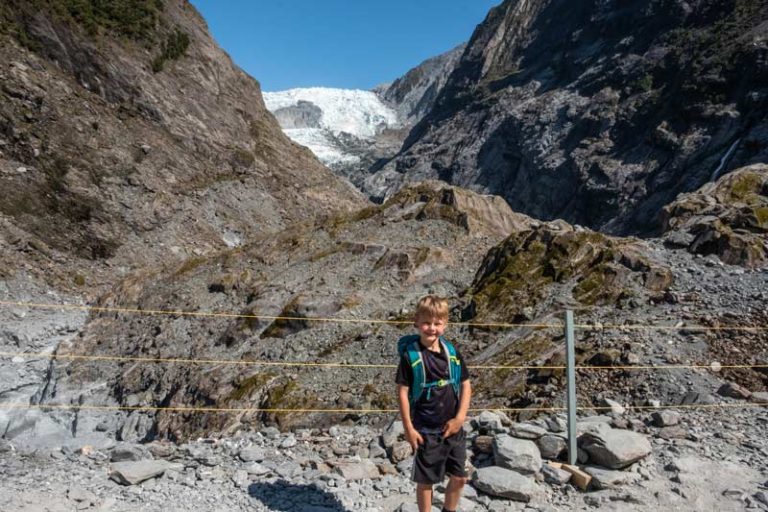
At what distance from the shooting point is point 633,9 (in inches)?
3514

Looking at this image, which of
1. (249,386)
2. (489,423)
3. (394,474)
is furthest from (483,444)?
(249,386)

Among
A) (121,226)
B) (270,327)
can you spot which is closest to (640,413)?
(270,327)

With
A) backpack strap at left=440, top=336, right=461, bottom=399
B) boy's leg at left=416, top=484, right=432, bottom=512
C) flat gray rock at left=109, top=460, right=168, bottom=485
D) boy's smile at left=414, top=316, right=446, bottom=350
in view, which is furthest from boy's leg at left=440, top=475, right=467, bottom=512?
flat gray rock at left=109, top=460, right=168, bottom=485

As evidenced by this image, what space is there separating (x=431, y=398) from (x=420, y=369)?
0.27 m

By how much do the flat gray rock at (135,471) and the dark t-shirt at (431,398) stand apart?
3172 mm

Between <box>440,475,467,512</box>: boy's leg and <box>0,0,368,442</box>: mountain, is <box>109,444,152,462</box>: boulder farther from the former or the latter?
<box>0,0,368,442</box>: mountain

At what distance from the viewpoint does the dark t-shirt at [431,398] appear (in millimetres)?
4320

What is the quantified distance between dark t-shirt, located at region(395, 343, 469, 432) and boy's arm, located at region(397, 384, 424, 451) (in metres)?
0.08

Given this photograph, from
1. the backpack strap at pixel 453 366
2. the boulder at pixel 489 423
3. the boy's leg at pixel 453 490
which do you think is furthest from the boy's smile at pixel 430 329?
the boulder at pixel 489 423

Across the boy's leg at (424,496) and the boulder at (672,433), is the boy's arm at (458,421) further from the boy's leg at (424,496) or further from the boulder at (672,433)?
the boulder at (672,433)

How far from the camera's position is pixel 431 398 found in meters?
4.33

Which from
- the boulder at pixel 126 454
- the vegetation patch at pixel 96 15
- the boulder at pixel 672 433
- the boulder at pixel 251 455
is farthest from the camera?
the vegetation patch at pixel 96 15

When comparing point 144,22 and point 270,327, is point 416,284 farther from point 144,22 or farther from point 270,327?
point 144,22

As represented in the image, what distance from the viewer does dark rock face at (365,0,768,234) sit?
56406 mm
